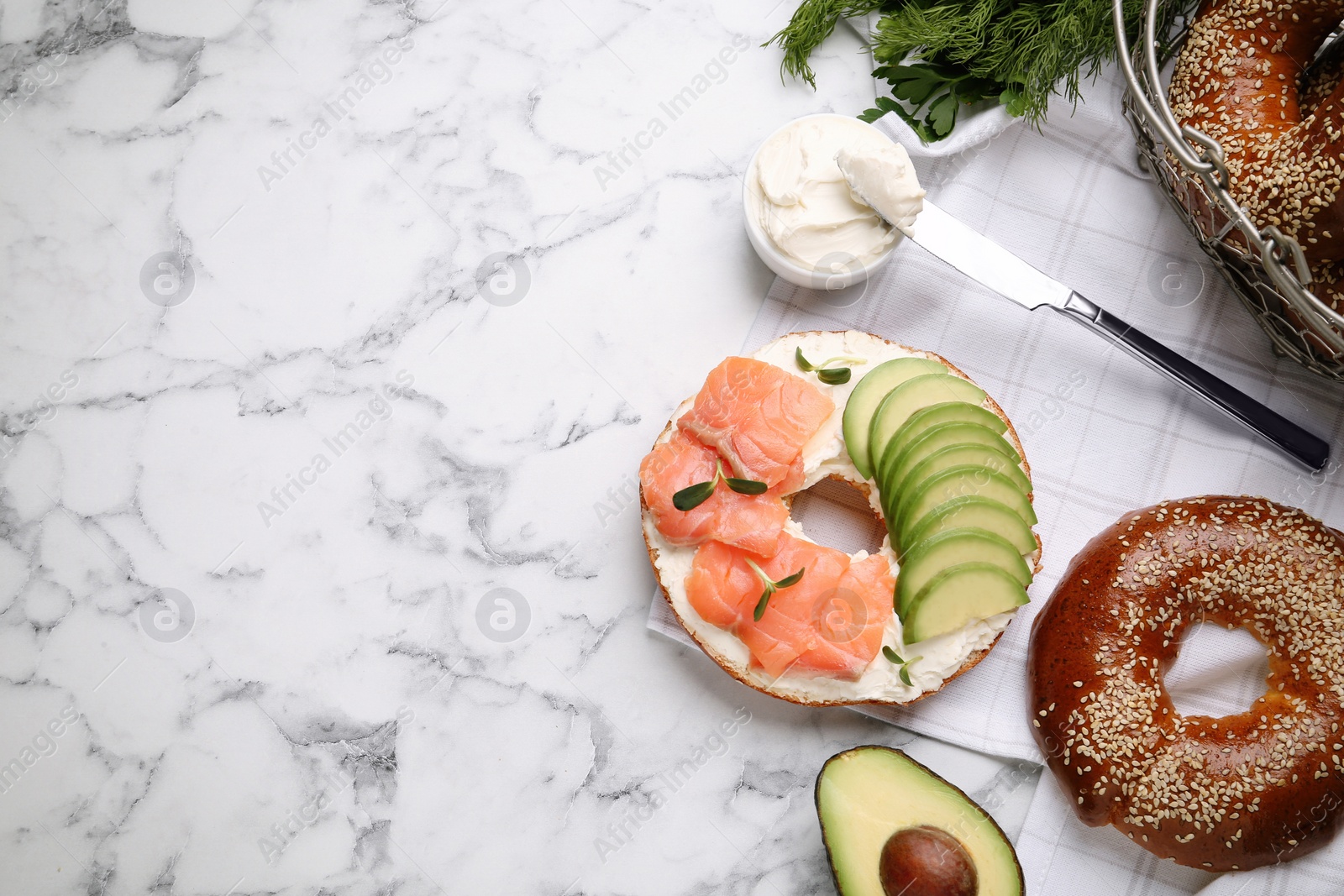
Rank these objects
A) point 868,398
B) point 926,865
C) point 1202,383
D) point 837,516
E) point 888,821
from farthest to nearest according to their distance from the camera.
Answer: point 837,516 < point 1202,383 < point 868,398 < point 888,821 < point 926,865

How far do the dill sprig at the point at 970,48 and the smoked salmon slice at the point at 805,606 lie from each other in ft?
4.43

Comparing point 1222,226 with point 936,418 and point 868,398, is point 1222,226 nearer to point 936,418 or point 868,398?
point 936,418

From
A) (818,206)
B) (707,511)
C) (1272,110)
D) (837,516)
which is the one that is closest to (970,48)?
(818,206)

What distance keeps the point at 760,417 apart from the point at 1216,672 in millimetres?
1531

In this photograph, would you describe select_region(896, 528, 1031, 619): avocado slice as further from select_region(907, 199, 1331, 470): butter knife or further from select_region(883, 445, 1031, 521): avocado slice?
select_region(907, 199, 1331, 470): butter knife

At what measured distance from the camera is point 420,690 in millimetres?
2594

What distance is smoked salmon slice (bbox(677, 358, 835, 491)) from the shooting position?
228cm

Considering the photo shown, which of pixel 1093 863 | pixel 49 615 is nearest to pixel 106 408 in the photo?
pixel 49 615

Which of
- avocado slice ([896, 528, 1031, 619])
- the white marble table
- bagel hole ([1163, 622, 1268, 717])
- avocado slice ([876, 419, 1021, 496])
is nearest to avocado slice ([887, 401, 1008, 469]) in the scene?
avocado slice ([876, 419, 1021, 496])

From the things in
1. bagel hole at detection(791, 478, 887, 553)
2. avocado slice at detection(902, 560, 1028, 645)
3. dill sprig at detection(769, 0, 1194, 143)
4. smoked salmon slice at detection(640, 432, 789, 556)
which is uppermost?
dill sprig at detection(769, 0, 1194, 143)

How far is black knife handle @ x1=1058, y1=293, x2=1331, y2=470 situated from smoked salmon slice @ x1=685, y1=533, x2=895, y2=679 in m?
0.92

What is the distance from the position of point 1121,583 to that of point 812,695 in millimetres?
876

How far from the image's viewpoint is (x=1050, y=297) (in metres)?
2.41

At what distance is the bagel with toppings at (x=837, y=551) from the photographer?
2.24 metres
